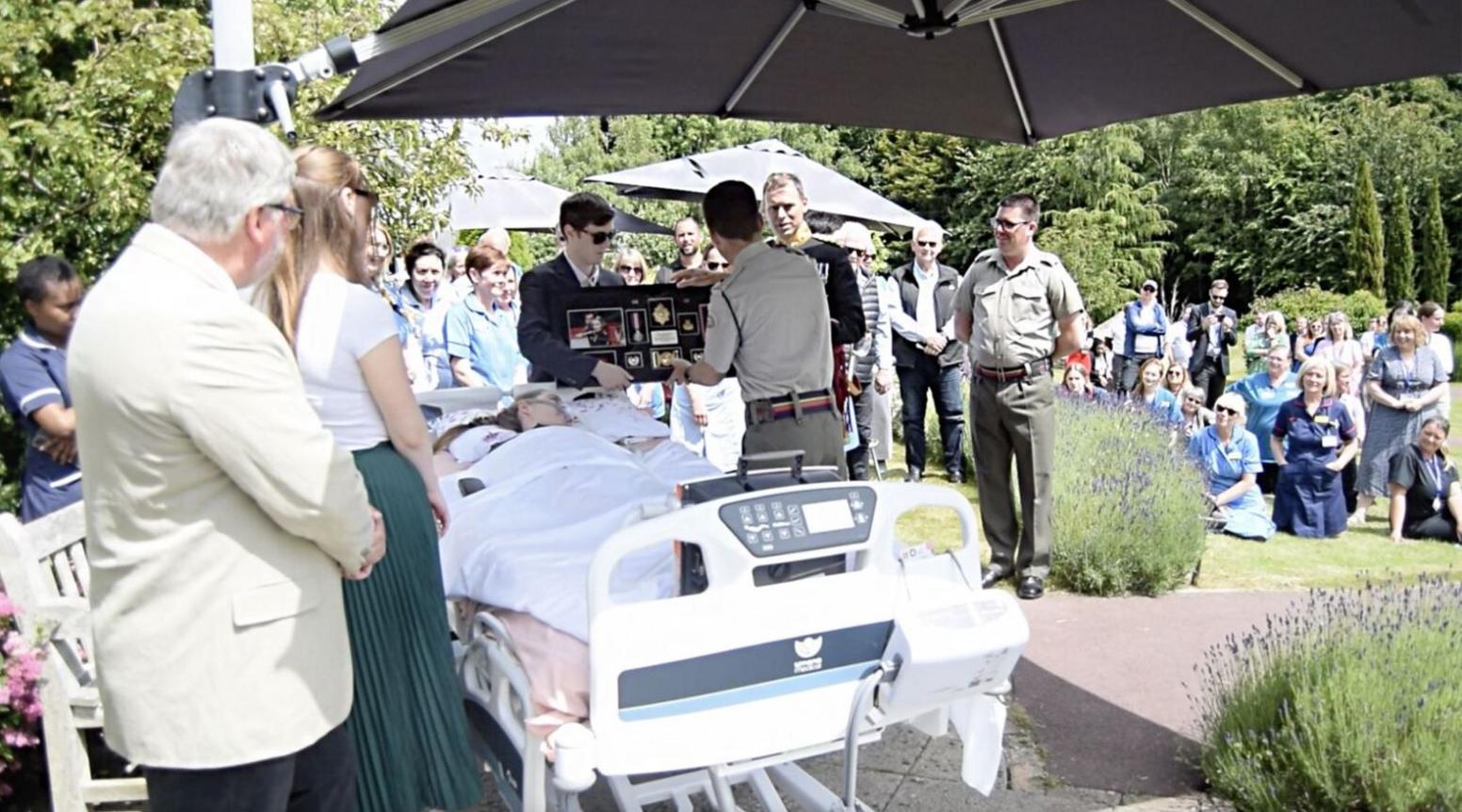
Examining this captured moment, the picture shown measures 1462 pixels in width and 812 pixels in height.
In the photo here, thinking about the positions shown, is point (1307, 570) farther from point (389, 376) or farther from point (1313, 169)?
point (1313, 169)

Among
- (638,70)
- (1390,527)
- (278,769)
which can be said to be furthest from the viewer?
(1390,527)

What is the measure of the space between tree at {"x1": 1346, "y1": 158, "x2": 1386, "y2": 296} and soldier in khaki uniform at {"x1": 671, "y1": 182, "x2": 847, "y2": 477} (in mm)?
32621

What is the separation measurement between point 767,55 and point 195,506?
4.06 metres

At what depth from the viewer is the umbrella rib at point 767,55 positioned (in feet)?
16.8

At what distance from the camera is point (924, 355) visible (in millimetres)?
9523

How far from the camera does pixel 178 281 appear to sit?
2.04 m

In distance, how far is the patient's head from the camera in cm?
446

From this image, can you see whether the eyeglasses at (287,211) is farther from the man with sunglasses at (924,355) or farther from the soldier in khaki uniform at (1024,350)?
the man with sunglasses at (924,355)

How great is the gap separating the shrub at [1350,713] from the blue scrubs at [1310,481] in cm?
484

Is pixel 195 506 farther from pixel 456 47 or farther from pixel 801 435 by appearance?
pixel 801 435

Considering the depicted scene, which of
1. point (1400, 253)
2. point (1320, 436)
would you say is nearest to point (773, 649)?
point (1320, 436)

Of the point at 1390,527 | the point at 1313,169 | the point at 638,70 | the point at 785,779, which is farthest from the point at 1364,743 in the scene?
the point at 1313,169

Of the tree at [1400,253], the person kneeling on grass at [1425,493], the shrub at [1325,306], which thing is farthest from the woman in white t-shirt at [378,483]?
the tree at [1400,253]

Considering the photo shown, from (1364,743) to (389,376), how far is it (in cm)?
308
